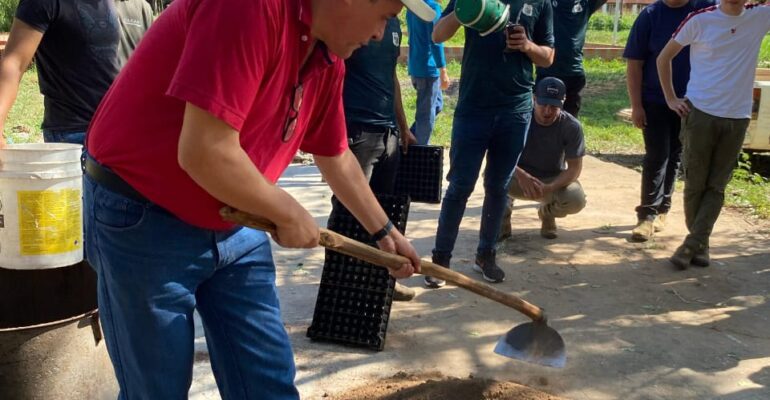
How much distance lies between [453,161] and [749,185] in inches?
162

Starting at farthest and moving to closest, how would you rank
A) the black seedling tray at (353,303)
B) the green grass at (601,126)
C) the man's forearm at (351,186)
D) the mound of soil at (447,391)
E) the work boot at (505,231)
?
the green grass at (601,126), the work boot at (505,231), the black seedling tray at (353,303), the mound of soil at (447,391), the man's forearm at (351,186)

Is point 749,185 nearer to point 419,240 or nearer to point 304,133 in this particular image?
point 419,240

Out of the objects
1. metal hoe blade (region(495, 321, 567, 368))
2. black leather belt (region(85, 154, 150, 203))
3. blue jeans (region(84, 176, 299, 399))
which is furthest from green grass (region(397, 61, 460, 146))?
black leather belt (region(85, 154, 150, 203))

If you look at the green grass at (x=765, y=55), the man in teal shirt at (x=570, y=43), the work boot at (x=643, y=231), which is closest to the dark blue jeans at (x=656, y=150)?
the work boot at (x=643, y=231)

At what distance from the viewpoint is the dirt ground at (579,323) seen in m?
3.60

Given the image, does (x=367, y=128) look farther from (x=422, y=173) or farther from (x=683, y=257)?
(x=683, y=257)

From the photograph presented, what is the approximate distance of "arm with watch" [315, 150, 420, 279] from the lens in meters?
2.51

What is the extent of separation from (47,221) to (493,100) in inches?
105

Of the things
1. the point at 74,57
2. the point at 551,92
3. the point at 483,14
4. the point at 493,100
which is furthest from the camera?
the point at 551,92

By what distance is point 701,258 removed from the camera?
17.7ft

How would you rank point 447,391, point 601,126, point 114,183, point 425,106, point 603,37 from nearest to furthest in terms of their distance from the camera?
point 114,183
point 447,391
point 425,106
point 601,126
point 603,37

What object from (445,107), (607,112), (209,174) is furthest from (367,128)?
(607,112)

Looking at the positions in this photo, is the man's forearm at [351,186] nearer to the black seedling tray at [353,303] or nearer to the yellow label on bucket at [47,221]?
the yellow label on bucket at [47,221]

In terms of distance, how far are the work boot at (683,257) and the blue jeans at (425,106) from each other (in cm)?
283
